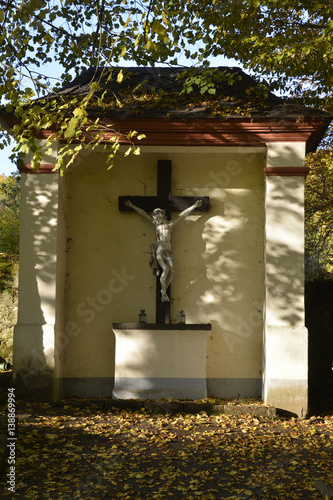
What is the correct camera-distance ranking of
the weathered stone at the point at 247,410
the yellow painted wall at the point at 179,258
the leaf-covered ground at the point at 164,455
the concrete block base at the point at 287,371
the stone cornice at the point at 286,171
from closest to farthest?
1. the leaf-covered ground at the point at 164,455
2. the weathered stone at the point at 247,410
3. the concrete block base at the point at 287,371
4. the stone cornice at the point at 286,171
5. the yellow painted wall at the point at 179,258

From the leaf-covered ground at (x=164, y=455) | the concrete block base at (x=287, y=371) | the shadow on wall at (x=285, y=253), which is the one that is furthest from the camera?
the shadow on wall at (x=285, y=253)

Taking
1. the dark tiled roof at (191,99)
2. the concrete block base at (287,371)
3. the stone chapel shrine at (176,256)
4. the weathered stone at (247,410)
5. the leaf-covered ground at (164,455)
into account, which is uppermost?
the dark tiled roof at (191,99)

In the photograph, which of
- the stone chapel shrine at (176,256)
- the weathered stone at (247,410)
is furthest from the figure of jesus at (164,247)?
the weathered stone at (247,410)

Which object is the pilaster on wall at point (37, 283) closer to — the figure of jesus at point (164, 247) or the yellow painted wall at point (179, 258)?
the yellow painted wall at point (179, 258)

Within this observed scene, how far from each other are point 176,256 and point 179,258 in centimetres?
5

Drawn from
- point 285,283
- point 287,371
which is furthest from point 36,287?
point 287,371

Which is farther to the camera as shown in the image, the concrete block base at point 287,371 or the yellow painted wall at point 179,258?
the yellow painted wall at point 179,258

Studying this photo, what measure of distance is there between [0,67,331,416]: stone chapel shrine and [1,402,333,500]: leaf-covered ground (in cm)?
79

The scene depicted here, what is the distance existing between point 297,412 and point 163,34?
5.05 m

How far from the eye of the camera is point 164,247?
27.0 feet

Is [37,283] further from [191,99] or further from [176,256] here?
[191,99]

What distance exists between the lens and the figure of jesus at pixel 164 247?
27.0 ft

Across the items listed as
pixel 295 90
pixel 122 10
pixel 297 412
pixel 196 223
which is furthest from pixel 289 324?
pixel 295 90

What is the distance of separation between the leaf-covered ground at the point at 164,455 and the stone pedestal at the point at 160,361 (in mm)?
537
